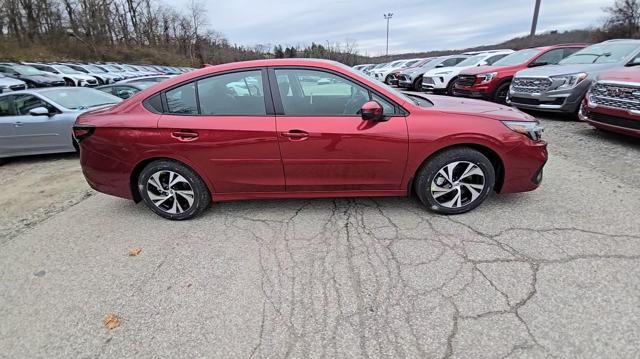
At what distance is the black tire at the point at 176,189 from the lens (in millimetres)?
3338

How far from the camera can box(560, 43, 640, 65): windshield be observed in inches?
268

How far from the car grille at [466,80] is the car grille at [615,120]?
13.3 ft

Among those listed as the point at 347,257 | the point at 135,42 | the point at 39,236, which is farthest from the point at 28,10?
the point at 347,257

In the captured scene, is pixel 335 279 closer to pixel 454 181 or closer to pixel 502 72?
pixel 454 181

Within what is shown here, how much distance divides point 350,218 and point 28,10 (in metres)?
51.1

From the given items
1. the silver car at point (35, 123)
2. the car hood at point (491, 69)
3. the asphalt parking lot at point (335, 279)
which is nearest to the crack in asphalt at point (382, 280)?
the asphalt parking lot at point (335, 279)

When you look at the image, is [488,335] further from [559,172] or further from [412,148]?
[559,172]

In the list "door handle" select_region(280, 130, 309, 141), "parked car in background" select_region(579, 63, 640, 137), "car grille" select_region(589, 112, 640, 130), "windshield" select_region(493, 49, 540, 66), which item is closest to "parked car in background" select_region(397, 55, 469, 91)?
"windshield" select_region(493, 49, 540, 66)

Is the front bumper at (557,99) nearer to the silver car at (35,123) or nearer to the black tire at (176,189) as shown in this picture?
the black tire at (176,189)

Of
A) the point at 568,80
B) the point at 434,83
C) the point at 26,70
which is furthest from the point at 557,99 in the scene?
the point at 26,70

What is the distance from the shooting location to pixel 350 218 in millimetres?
3359

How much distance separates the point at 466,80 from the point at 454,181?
24.4 feet

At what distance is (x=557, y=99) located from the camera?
267 inches

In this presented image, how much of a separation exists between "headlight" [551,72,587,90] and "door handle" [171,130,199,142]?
700 centimetres
